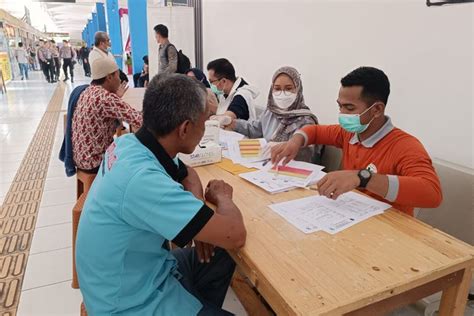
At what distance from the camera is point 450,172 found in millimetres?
1465

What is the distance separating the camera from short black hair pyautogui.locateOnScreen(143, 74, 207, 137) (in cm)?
90

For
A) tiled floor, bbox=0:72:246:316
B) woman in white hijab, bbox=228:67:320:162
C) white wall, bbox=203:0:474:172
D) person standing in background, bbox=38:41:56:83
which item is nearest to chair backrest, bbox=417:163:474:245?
white wall, bbox=203:0:474:172

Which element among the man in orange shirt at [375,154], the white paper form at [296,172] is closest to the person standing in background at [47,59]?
the white paper form at [296,172]

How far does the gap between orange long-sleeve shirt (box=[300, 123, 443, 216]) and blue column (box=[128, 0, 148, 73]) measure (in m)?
5.82

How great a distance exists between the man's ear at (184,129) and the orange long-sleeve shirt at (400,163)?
718mm

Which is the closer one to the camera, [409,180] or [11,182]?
[409,180]

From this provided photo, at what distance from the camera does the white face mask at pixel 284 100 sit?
201 cm

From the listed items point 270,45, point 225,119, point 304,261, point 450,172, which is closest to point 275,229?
point 304,261

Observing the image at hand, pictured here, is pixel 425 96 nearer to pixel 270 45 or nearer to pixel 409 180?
pixel 409 180

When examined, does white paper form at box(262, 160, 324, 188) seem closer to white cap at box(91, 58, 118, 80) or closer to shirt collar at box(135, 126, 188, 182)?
shirt collar at box(135, 126, 188, 182)

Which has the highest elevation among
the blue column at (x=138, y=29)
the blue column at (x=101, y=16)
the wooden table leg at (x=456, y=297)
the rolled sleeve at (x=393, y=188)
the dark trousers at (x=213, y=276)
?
the blue column at (x=101, y=16)

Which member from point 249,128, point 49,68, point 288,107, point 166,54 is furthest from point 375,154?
point 49,68

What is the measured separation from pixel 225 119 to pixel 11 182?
7.73ft

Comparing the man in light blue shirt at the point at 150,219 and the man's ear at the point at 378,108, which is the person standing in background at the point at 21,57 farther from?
the man's ear at the point at 378,108
